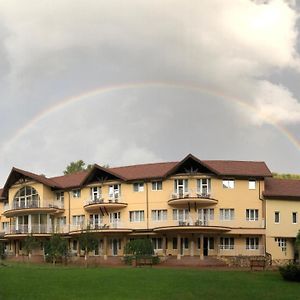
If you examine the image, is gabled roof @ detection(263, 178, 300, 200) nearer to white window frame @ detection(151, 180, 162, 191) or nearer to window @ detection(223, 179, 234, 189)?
window @ detection(223, 179, 234, 189)

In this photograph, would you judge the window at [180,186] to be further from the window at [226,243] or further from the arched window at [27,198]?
the arched window at [27,198]

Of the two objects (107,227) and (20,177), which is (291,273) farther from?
(20,177)

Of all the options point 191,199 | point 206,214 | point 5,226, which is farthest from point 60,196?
point 206,214

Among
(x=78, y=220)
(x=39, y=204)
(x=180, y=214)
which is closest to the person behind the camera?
(x=180, y=214)

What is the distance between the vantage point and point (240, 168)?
50469 millimetres

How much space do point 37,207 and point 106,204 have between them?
29.1 ft

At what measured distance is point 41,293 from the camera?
22094 mm

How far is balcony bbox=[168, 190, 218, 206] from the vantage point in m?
48.4

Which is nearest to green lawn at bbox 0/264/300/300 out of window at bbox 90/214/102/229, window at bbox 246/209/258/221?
window at bbox 246/209/258/221

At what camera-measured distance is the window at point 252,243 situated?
4916 cm

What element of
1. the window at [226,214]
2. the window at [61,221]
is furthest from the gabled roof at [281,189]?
the window at [61,221]

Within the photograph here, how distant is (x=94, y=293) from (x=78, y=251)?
31878 millimetres

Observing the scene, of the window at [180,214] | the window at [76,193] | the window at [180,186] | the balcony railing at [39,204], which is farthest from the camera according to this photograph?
the balcony railing at [39,204]

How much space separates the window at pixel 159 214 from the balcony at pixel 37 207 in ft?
36.0
